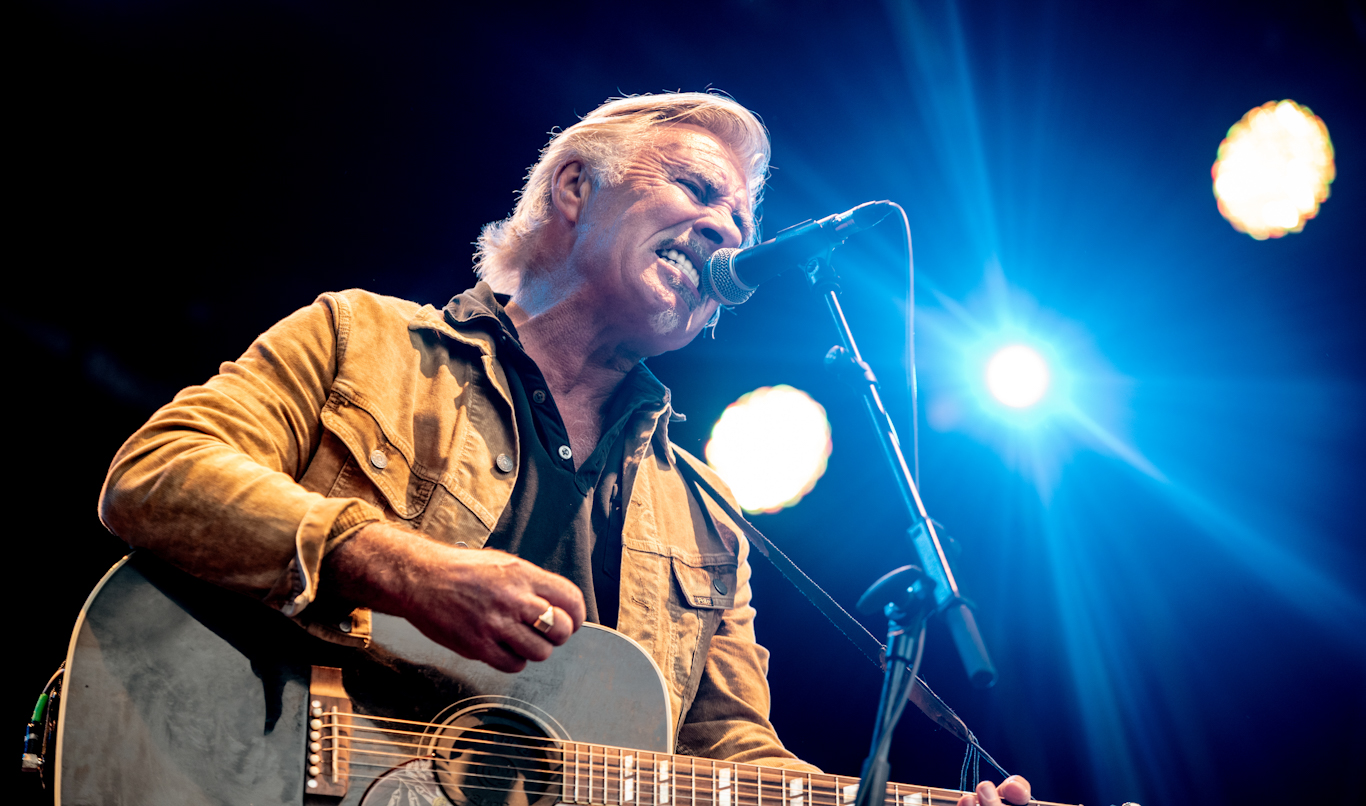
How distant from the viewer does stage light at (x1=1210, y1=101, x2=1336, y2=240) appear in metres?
4.20

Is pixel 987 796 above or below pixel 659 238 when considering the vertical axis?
below

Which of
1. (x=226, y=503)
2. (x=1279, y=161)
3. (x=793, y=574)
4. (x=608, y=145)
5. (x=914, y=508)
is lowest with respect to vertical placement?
(x=226, y=503)

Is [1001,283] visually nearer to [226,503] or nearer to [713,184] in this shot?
[713,184]

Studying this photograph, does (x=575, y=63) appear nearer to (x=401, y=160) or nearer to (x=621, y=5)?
(x=621, y=5)

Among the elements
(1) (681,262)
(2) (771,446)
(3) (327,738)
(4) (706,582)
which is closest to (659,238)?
(1) (681,262)

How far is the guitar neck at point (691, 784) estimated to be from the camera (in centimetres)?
189

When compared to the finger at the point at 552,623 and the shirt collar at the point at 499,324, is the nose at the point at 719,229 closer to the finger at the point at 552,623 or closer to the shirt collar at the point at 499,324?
the shirt collar at the point at 499,324

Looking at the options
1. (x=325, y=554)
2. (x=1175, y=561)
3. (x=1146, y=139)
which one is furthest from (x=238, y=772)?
(x=1146, y=139)

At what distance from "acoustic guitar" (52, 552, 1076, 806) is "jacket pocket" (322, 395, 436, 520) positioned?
491mm

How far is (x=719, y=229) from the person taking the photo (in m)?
2.88

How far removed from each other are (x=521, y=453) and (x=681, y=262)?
0.85 m

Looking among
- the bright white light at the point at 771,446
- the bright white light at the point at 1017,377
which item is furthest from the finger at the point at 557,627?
the bright white light at the point at 1017,377

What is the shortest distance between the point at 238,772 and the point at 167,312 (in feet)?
7.88

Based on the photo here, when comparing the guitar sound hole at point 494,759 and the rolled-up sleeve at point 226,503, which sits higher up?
the rolled-up sleeve at point 226,503
